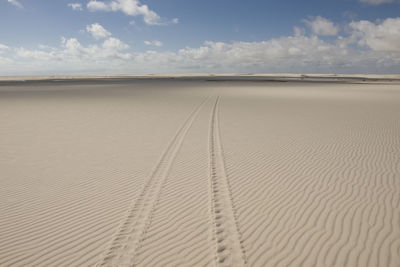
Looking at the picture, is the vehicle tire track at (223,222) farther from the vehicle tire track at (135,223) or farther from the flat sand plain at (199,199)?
the vehicle tire track at (135,223)

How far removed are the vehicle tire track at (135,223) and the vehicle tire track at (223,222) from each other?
1215 millimetres

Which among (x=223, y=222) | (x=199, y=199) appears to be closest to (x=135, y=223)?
(x=199, y=199)

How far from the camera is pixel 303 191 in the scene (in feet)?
18.0

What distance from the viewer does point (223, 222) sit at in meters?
4.34

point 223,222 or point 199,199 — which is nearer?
point 223,222

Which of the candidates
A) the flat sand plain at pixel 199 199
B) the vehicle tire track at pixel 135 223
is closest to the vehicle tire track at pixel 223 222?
the flat sand plain at pixel 199 199

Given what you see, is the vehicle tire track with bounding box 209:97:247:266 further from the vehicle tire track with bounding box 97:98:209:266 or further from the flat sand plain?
the vehicle tire track with bounding box 97:98:209:266

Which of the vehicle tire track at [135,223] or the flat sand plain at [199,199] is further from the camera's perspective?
the flat sand plain at [199,199]

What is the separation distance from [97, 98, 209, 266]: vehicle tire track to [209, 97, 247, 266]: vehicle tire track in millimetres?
1215

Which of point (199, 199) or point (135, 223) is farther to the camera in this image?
point (199, 199)

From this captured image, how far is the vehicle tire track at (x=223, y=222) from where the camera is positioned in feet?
11.7

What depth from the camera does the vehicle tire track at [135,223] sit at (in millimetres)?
3525

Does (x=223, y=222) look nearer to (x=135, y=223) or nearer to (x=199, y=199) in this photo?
(x=199, y=199)

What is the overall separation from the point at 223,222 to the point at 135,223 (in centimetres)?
155
